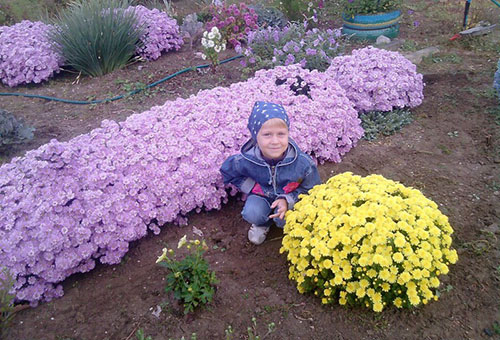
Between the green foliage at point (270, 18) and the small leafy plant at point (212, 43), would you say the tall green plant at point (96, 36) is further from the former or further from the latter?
the green foliage at point (270, 18)

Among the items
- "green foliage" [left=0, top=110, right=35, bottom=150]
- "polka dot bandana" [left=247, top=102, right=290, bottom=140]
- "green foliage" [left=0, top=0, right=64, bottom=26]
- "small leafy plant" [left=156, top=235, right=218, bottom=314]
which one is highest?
"polka dot bandana" [left=247, top=102, right=290, bottom=140]

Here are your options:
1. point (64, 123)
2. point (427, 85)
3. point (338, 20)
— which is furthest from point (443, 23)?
point (64, 123)

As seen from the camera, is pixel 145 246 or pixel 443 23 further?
pixel 443 23

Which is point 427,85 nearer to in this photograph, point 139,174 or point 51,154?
point 139,174

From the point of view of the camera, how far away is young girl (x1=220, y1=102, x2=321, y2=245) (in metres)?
2.74

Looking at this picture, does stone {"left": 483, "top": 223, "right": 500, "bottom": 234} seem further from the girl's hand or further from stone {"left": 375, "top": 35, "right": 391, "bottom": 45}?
stone {"left": 375, "top": 35, "right": 391, "bottom": 45}

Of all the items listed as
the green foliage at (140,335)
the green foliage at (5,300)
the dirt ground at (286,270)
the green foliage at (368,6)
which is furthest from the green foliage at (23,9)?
the green foliage at (140,335)

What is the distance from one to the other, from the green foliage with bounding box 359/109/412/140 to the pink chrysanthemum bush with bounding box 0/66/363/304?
1.50ft

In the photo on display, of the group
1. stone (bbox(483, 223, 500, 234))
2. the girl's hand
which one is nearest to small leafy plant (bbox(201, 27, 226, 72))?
A: the girl's hand

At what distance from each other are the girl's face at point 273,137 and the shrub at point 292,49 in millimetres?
2387

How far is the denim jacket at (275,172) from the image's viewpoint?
2906 mm

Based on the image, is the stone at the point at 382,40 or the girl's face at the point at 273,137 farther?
the stone at the point at 382,40

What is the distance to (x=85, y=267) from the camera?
276 cm

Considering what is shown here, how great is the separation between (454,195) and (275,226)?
152 centimetres
